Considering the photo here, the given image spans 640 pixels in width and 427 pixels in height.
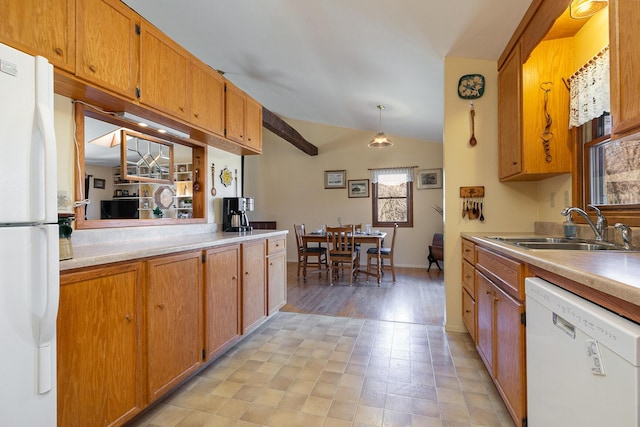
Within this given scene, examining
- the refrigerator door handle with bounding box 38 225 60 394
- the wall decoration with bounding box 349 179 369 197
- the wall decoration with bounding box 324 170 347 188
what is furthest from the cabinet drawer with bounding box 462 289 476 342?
the wall decoration with bounding box 324 170 347 188

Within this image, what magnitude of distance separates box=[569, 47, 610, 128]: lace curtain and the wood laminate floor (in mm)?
2002

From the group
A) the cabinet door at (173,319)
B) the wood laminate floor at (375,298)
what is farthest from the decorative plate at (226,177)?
the wood laminate floor at (375,298)

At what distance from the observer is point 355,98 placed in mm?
4043

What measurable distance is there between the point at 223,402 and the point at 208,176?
193 cm

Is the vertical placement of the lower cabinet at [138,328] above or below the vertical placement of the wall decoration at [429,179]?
below

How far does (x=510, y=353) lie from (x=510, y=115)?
1.80m

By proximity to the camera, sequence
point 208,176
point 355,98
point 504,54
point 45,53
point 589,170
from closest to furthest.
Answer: point 45,53, point 589,170, point 504,54, point 208,176, point 355,98

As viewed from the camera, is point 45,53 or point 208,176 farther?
point 208,176

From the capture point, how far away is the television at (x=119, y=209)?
1912 millimetres

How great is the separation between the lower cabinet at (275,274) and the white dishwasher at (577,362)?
2079 millimetres

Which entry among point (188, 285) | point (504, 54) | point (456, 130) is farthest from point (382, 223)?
point (188, 285)

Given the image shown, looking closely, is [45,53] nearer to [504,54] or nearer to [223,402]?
[223,402]

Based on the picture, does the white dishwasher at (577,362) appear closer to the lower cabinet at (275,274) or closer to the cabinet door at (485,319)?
the cabinet door at (485,319)

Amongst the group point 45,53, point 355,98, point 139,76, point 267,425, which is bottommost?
point 267,425
